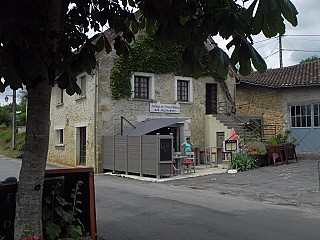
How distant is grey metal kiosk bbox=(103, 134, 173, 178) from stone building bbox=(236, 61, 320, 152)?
8.89 meters

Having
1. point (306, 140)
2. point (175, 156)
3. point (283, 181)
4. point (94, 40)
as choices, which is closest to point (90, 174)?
point (94, 40)

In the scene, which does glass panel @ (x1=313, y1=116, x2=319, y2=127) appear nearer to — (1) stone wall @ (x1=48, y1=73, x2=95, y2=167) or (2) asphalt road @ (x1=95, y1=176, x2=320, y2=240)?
(1) stone wall @ (x1=48, y1=73, x2=95, y2=167)

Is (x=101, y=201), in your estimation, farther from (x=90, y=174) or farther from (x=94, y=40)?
(x=94, y=40)

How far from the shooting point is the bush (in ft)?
60.2

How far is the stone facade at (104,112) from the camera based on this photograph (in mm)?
20328

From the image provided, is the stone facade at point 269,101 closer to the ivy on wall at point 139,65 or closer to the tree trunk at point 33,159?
the ivy on wall at point 139,65

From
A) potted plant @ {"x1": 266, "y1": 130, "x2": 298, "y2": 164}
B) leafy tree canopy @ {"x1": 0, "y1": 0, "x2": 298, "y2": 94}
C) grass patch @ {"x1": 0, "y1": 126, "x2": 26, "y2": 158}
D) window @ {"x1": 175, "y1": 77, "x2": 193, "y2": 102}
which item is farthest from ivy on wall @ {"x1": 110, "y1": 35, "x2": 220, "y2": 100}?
grass patch @ {"x1": 0, "y1": 126, "x2": 26, "y2": 158}

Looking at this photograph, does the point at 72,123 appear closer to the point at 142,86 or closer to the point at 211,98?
the point at 142,86

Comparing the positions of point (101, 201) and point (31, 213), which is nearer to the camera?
point (31, 213)

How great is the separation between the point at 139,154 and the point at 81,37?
12.8m

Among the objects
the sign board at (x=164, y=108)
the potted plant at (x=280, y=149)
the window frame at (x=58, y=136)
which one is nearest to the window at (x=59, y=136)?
the window frame at (x=58, y=136)

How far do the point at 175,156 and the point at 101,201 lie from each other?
7.52 metres

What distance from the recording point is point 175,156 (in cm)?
1791

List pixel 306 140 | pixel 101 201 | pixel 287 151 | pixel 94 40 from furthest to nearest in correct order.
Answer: pixel 306 140 < pixel 287 151 < pixel 101 201 < pixel 94 40
